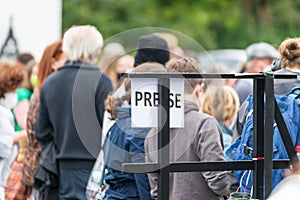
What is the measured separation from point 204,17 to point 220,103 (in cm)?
2315

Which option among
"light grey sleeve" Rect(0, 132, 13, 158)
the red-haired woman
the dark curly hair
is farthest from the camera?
the red-haired woman

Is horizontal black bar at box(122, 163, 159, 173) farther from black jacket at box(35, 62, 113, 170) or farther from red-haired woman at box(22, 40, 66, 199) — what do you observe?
red-haired woman at box(22, 40, 66, 199)

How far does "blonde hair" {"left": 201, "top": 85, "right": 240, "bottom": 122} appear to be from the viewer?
4.86 metres

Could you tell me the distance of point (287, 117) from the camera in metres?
4.07

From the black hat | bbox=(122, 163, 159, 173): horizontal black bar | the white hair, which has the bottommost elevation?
bbox=(122, 163, 159, 173): horizontal black bar

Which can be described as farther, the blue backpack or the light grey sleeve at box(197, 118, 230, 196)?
the light grey sleeve at box(197, 118, 230, 196)

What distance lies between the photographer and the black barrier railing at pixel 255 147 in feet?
12.0

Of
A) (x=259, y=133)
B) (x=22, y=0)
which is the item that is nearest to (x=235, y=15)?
(x=22, y=0)

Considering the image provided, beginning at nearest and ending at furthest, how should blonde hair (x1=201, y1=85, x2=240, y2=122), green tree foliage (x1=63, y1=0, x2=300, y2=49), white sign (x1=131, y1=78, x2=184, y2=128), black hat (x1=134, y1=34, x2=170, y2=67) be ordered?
white sign (x1=131, y1=78, x2=184, y2=128), blonde hair (x1=201, y1=85, x2=240, y2=122), black hat (x1=134, y1=34, x2=170, y2=67), green tree foliage (x1=63, y1=0, x2=300, y2=49)

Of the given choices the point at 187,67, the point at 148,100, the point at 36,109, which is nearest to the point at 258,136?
the point at 148,100

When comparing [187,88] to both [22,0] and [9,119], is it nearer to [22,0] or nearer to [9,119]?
[9,119]

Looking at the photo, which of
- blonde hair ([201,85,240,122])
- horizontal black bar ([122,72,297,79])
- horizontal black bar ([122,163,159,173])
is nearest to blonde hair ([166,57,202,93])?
blonde hair ([201,85,240,122])

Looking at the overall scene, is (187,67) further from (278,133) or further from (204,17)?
(204,17)

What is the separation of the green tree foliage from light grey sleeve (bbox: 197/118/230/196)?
20056mm
